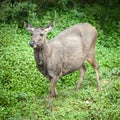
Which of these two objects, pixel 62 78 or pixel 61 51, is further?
pixel 62 78

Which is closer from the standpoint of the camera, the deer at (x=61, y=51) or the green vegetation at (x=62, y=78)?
the green vegetation at (x=62, y=78)

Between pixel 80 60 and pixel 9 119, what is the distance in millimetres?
2699

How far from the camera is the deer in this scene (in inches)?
Result: 404

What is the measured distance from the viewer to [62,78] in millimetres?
12188

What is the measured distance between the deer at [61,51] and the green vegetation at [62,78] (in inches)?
16.5

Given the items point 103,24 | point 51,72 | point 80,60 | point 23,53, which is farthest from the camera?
point 103,24

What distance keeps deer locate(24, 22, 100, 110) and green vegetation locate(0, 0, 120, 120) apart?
418 millimetres

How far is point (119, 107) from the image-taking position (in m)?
9.50

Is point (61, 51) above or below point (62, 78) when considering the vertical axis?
above

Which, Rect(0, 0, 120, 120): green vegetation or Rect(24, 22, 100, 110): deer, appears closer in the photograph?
Rect(0, 0, 120, 120): green vegetation

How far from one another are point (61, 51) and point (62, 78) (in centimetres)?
159

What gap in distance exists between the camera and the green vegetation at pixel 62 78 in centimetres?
989

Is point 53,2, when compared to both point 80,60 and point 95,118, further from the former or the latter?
point 95,118

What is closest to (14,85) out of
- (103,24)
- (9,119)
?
(9,119)
